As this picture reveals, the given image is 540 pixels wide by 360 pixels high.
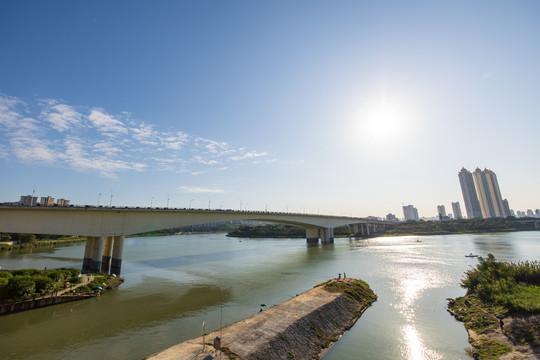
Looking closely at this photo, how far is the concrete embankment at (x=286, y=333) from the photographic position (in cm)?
1055

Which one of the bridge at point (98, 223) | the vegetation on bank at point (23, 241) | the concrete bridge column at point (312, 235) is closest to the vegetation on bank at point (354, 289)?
the bridge at point (98, 223)

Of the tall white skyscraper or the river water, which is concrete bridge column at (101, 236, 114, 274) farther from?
the tall white skyscraper

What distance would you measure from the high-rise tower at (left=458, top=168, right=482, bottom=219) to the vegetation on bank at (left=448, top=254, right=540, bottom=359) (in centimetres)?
19855

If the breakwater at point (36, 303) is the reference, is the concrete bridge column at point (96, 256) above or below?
above

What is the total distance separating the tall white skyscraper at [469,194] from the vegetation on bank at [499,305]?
199 m

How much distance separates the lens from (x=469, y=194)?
178m

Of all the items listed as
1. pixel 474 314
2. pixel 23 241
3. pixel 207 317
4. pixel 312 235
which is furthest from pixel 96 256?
pixel 312 235

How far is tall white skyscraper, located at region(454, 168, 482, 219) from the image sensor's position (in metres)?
174

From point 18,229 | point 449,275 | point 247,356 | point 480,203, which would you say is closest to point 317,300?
point 247,356

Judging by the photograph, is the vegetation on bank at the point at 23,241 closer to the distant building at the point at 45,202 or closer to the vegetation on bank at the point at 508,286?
the distant building at the point at 45,202

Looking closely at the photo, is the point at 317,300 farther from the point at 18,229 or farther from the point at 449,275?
the point at 18,229

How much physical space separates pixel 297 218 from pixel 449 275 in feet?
126

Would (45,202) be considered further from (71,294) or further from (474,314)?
(474,314)

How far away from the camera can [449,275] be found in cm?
2812
